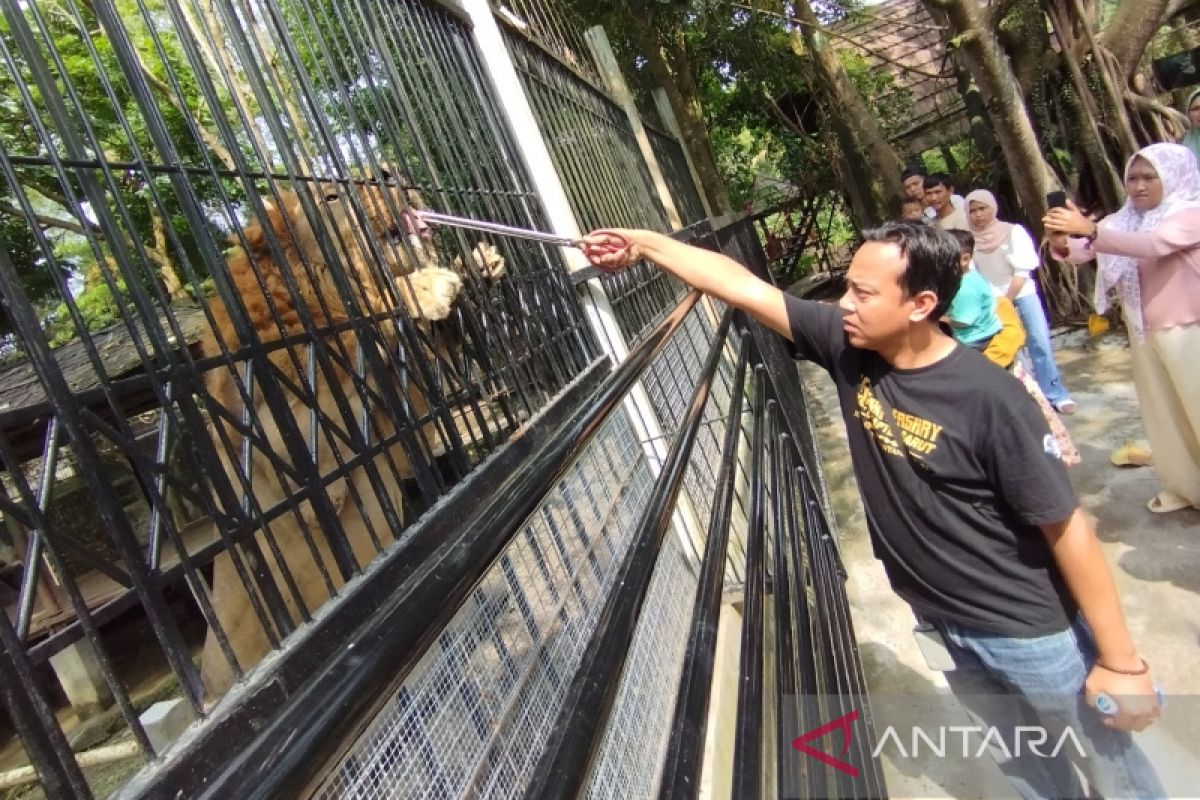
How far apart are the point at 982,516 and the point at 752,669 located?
88 cm

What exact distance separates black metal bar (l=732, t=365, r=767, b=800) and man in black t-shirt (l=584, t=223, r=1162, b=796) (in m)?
0.41

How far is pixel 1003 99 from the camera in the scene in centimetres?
578

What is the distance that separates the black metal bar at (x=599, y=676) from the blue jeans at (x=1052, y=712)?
3.69 feet

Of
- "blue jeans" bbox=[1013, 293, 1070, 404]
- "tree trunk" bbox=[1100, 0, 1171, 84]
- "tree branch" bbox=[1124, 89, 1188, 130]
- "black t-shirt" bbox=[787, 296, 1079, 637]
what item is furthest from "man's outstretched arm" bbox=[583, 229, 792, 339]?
"tree trunk" bbox=[1100, 0, 1171, 84]

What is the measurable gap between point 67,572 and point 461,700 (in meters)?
0.70

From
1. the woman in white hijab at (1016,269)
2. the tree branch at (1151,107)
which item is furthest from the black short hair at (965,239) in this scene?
the tree branch at (1151,107)

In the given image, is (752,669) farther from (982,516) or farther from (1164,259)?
(1164,259)

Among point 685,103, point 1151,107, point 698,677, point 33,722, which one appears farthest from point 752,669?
point 685,103

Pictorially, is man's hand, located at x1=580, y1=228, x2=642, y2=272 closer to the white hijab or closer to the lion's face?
the lion's face

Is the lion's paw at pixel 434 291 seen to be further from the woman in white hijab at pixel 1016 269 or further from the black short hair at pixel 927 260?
the woman in white hijab at pixel 1016 269

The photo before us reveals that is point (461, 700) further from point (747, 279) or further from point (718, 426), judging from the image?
point (718, 426)

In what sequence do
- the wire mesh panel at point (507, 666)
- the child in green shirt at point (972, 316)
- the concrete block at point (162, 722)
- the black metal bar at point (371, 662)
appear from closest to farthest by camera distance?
the black metal bar at point (371, 662), the wire mesh panel at point (507, 666), the child in green shirt at point (972, 316), the concrete block at point (162, 722)

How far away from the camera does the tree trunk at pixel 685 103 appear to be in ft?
28.8

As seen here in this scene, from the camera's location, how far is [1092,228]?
9.08 ft
